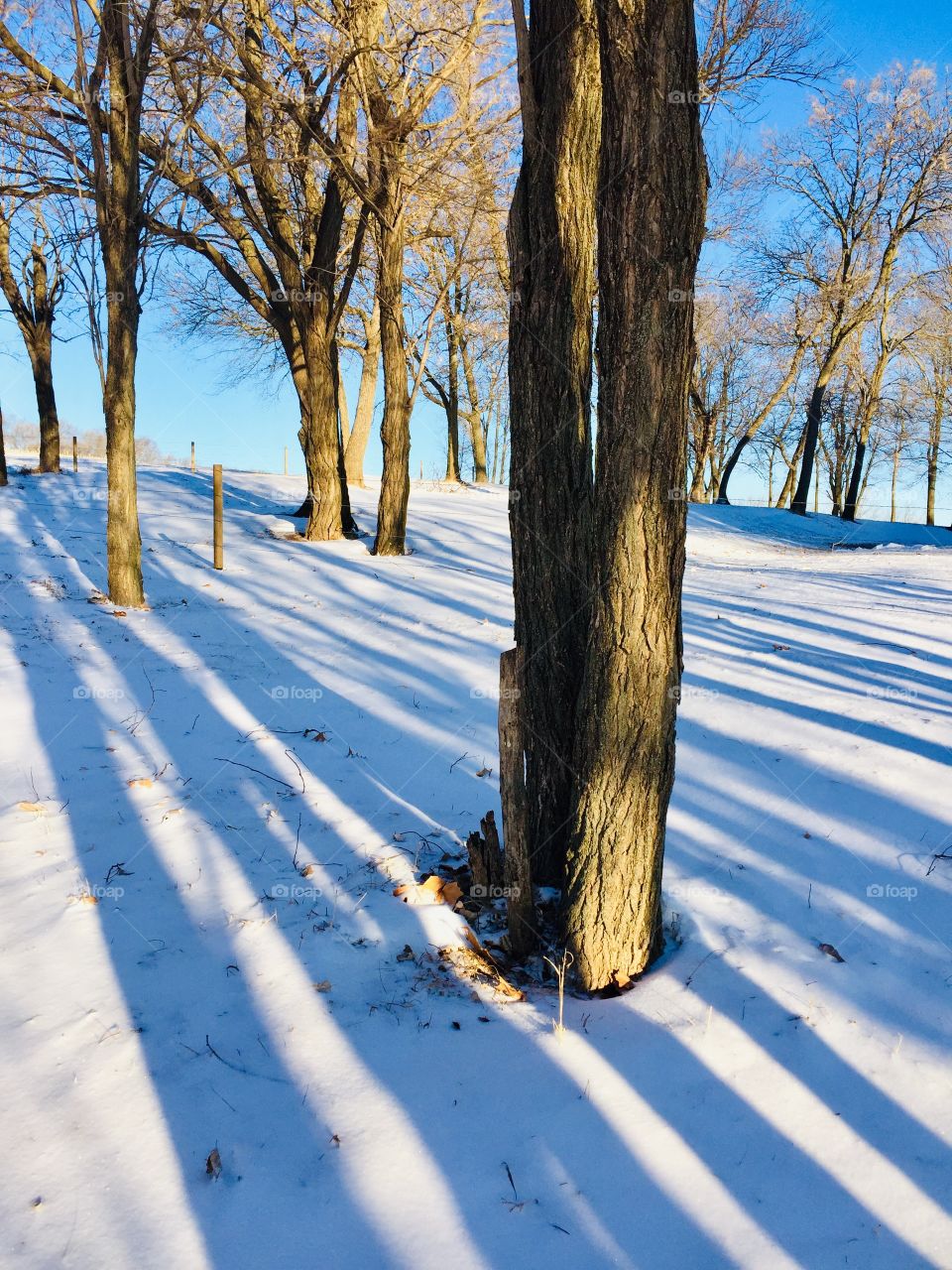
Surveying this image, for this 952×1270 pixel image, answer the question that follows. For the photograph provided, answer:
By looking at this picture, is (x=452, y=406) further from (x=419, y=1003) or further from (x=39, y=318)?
(x=419, y=1003)

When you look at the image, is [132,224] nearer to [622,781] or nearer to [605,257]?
[605,257]

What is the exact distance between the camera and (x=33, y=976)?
3.04 meters

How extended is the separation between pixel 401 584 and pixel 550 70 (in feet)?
23.0

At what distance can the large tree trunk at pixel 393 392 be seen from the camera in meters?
11.9

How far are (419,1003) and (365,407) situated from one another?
2258 centimetres

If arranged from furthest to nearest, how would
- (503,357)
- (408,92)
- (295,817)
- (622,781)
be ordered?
(503,357), (408,92), (295,817), (622,781)

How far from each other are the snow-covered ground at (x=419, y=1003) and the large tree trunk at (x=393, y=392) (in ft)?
19.4

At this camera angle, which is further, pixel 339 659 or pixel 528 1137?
pixel 339 659

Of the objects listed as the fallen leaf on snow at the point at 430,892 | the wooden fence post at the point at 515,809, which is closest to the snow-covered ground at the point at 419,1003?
the fallen leaf on snow at the point at 430,892

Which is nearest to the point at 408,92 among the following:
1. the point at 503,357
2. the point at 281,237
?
the point at 281,237

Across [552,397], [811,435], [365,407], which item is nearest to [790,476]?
[811,435]

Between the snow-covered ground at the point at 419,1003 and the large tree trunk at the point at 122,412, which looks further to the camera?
the large tree trunk at the point at 122,412

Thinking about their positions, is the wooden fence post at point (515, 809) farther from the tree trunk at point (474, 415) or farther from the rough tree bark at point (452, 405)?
the tree trunk at point (474, 415)

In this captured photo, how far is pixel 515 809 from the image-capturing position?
3.44 meters
